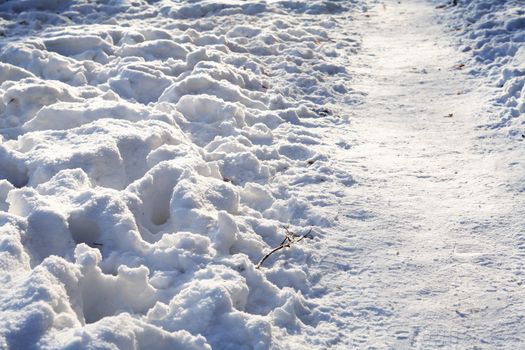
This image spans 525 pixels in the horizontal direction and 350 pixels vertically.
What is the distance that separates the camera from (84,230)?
11.3ft

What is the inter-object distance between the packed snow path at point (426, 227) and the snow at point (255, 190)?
1 cm

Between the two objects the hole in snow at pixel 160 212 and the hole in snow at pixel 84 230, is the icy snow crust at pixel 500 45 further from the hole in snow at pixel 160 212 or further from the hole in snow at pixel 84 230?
the hole in snow at pixel 84 230

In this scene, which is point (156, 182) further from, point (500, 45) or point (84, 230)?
point (500, 45)

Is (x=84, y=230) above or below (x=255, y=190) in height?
above

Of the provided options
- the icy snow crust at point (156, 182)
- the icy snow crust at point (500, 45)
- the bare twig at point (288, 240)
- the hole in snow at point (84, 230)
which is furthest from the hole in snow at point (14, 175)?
the icy snow crust at point (500, 45)

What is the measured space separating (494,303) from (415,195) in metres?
1.29

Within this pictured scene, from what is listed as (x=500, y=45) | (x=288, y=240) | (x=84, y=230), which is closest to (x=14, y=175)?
(x=84, y=230)

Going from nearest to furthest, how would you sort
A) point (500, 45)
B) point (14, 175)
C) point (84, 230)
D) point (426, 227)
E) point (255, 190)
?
1. point (84, 230)
2. point (426, 227)
3. point (14, 175)
4. point (255, 190)
5. point (500, 45)

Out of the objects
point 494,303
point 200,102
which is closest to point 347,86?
point 200,102

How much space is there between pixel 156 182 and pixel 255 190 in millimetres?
737

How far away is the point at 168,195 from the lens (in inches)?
155

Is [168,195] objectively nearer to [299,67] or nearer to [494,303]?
[494,303]

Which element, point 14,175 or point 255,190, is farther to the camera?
point 255,190

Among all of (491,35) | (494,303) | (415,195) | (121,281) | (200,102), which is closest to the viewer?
(121,281)
